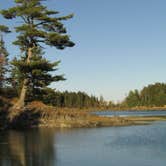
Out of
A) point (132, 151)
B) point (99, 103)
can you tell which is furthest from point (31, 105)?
point (99, 103)

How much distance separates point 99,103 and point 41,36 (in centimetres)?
15018

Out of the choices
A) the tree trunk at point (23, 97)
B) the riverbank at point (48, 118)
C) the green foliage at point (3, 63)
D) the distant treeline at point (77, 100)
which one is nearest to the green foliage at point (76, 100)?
the distant treeline at point (77, 100)

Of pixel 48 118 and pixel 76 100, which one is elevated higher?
pixel 76 100

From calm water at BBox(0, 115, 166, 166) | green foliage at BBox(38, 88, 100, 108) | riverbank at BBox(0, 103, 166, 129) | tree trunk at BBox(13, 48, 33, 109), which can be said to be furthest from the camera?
green foliage at BBox(38, 88, 100, 108)

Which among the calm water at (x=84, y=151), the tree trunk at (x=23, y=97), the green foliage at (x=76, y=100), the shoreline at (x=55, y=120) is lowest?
the calm water at (x=84, y=151)

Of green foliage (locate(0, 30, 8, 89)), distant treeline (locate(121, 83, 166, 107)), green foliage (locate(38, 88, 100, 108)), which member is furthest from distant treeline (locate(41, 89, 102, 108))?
green foliage (locate(0, 30, 8, 89))

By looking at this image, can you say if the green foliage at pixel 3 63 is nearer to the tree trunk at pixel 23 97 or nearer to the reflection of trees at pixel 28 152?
the tree trunk at pixel 23 97

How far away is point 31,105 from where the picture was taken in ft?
159

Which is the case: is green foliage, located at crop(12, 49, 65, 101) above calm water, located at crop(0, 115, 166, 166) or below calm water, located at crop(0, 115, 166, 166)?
above

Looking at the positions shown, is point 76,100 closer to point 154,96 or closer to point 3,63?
point 154,96

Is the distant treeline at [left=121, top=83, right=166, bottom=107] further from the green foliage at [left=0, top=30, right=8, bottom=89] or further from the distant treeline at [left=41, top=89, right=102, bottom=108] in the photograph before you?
the green foliage at [left=0, top=30, right=8, bottom=89]

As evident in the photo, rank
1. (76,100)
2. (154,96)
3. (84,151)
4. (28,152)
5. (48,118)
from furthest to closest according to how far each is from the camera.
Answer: (154,96) < (76,100) < (48,118) < (84,151) < (28,152)

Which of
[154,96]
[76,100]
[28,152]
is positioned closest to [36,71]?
[28,152]

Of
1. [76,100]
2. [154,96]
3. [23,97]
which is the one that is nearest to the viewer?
[23,97]
